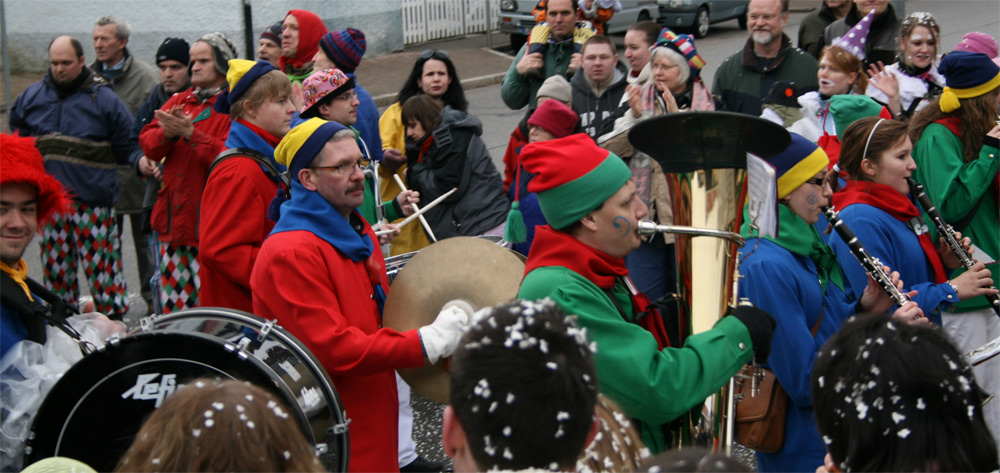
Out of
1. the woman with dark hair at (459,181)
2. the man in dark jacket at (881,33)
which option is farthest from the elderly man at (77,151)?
the man in dark jacket at (881,33)

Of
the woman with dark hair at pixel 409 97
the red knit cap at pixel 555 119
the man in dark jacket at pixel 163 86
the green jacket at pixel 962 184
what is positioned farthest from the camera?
the woman with dark hair at pixel 409 97

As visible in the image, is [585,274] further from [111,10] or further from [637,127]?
[111,10]

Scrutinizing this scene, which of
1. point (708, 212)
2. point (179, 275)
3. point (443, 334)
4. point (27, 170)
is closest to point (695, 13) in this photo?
point (179, 275)

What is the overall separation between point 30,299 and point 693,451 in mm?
2365

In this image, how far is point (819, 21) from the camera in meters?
9.40

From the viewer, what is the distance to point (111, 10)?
14.5 metres

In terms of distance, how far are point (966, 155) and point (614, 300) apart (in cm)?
276

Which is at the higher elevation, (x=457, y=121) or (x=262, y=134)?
(x=262, y=134)

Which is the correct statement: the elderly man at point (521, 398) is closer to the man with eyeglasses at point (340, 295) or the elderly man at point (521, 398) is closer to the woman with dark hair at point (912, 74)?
the man with eyeglasses at point (340, 295)

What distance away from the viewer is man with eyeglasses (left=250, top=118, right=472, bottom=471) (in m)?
3.14

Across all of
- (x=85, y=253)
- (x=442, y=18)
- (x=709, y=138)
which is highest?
(x=709, y=138)

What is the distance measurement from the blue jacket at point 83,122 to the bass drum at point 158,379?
4096 mm

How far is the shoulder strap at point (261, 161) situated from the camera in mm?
3986

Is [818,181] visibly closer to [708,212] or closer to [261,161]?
[708,212]
